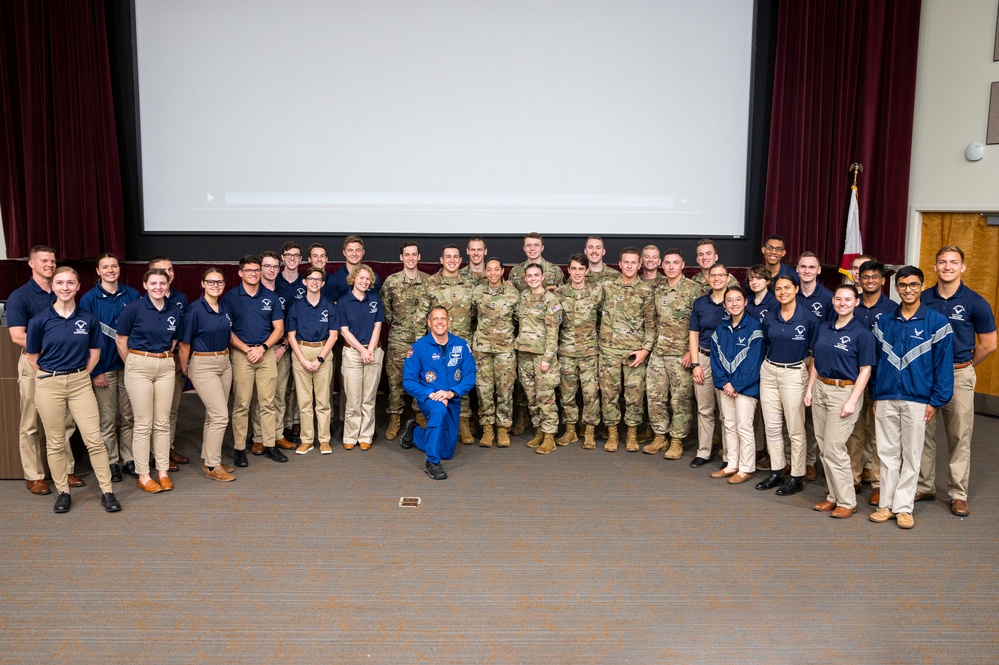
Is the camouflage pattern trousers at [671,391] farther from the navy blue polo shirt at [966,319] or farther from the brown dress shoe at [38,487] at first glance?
the brown dress shoe at [38,487]

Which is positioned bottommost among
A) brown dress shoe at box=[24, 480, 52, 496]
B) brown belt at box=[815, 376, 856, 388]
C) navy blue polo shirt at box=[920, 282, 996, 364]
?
brown dress shoe at box=[24, 480, 52, 496]

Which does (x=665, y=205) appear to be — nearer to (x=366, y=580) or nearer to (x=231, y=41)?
(x=231, y=41)

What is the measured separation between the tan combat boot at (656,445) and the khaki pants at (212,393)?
311 cm

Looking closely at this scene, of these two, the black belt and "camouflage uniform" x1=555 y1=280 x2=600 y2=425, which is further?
"camouflage uniform" x1=555 y1=280 x2=600 y2=425

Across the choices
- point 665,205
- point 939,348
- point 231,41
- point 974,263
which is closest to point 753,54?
point 665,205

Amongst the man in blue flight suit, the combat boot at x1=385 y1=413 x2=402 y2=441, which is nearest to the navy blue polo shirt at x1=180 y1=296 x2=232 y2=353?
the man in blue flight suit

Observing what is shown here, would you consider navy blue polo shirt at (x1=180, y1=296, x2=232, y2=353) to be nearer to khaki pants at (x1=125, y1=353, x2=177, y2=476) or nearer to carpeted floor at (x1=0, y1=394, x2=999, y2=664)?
khaki pants at (x1=125, y1=353, x2=177, y2=476)

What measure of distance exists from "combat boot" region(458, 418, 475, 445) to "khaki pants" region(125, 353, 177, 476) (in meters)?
2.22

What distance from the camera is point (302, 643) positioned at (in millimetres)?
3021

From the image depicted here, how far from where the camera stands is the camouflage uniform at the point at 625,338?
5.53m

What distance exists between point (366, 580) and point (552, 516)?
1.28 m

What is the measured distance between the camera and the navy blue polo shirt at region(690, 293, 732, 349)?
5.11 meters

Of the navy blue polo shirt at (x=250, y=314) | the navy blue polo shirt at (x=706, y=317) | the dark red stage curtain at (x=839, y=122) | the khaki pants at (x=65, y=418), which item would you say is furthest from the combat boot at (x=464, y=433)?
the dark red stage curtain at (x=839, y=122)

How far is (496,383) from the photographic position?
580 centimetres
